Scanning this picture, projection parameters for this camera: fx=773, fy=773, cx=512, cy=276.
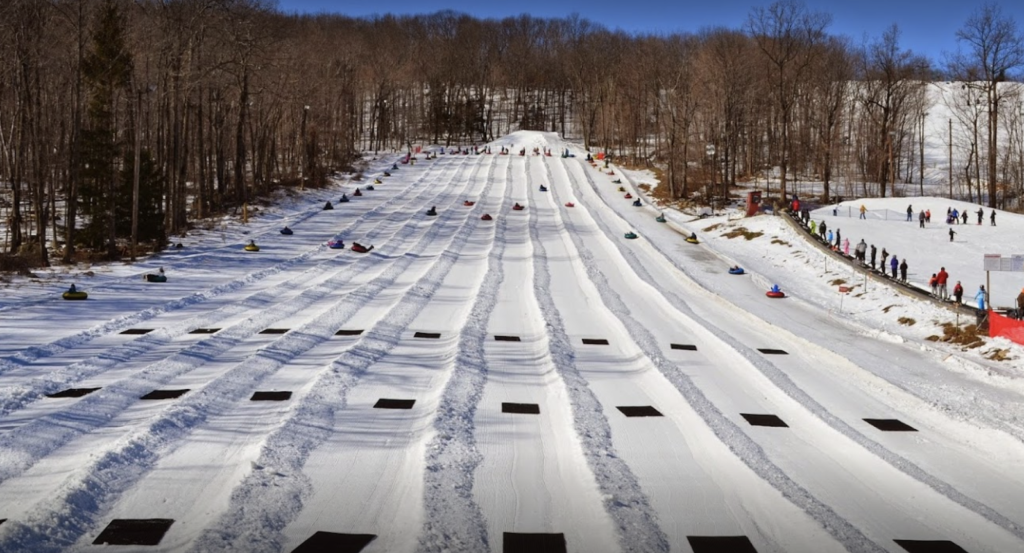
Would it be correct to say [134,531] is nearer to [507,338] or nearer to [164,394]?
[164,394]

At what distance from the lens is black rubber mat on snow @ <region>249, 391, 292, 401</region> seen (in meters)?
12.7

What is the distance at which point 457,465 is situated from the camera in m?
10.1

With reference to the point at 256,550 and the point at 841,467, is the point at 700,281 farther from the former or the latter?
the point at 256,550

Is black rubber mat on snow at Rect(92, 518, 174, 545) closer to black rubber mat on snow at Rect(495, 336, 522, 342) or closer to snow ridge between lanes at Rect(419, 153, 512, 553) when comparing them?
snow ridge between lanes at Rect(419, 153, 512, 553)

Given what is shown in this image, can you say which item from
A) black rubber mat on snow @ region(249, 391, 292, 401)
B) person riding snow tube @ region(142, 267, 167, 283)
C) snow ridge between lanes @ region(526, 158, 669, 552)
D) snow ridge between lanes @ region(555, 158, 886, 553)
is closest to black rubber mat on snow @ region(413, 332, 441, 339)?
snow ridge between lanes @ region(526, 158, 669, 552)

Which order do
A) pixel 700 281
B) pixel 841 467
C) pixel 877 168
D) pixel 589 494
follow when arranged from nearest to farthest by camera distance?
pixel 589 494
pixel 841 467
pixel 700 281
pixel 877 168

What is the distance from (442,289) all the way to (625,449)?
15.8 m

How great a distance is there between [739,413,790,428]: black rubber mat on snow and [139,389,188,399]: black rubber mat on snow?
9448 millimetres

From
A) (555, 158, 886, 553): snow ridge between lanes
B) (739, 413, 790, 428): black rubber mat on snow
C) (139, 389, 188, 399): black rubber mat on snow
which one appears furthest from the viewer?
(739, 413, 790, 428): black rubber mat on snow

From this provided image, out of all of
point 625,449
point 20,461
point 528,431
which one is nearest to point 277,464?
point 20,461

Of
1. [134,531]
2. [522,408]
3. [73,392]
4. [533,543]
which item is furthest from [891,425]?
[73,392]

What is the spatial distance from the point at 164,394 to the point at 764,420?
9972 millimetres

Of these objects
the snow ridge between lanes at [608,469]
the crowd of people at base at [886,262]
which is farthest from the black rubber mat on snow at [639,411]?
the crowd of people at base at [886,262]

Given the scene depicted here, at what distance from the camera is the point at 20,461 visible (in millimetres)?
9391
